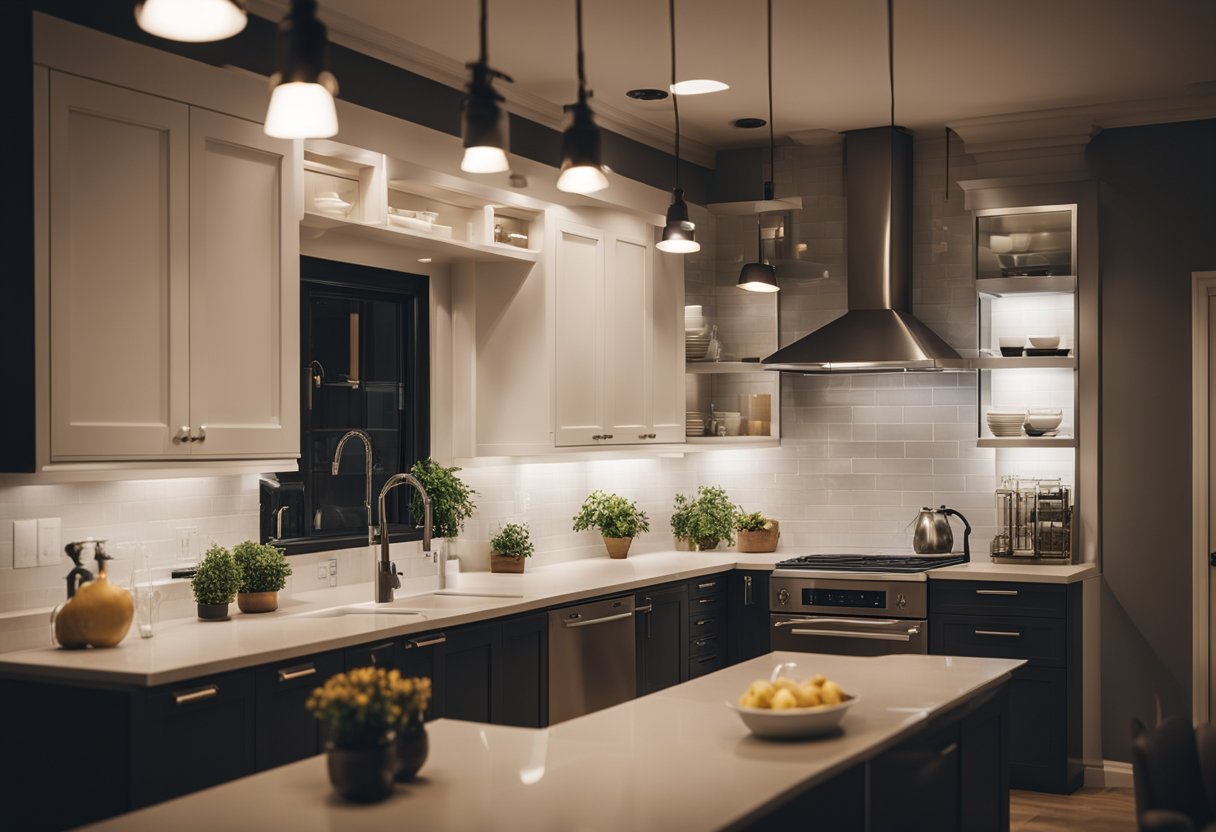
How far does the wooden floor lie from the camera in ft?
17.9

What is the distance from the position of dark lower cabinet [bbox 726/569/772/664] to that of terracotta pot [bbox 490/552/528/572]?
125 cm

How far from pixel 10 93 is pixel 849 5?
2.90 meters

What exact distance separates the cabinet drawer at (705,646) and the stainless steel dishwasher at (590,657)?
59 cm

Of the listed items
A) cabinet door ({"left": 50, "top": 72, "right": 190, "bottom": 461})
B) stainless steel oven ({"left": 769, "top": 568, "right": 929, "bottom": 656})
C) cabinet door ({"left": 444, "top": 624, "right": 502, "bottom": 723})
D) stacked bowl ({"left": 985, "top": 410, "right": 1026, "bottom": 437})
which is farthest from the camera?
stacked bowl ({"left": 985, "top": 410, "right": 1026, "bottom": 437})

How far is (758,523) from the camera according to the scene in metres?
6.99

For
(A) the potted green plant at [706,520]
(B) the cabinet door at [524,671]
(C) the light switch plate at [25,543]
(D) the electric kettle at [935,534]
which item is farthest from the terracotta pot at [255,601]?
(D) the electric kettle at [935,534]

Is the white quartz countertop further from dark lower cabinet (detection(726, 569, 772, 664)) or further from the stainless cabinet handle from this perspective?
dark lower cabinet (detection(726, 569, 772, 664))

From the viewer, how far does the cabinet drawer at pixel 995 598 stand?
5910mm

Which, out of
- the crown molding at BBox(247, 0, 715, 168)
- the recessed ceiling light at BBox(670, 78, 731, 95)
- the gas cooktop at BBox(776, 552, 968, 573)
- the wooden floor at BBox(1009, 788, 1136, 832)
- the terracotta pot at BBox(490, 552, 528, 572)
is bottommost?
the wooden floor at BBox(1009, 788, 1136, 832)

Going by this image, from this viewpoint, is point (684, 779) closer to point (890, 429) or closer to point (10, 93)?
point (10, 93)

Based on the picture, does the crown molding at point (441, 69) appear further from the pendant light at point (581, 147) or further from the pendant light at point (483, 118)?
the pendant light at point (483, 118)

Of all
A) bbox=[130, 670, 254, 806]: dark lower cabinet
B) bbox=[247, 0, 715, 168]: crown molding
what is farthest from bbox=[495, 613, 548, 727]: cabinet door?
bbox=[247, 0, 715, 168]: crown molding

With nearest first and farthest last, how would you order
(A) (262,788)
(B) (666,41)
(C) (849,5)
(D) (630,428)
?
(A) (262,788), (C) (849,5), (B) (666,41), (D) (630,428)

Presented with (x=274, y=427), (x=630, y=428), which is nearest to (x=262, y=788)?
(x=274, y=427)
